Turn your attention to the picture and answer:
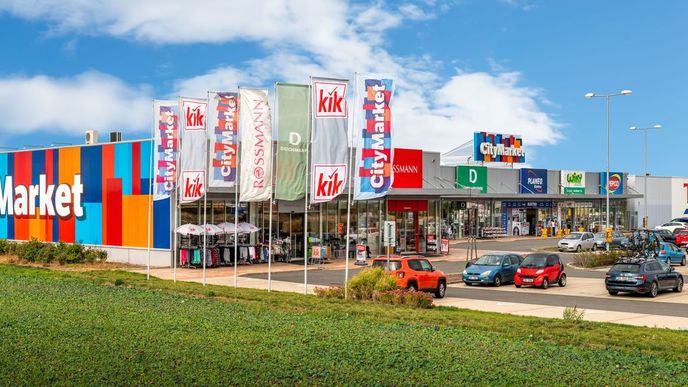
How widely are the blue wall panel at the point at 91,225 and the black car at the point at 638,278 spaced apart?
2704 cm

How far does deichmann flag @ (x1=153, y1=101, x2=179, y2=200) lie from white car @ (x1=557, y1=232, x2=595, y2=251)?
31866mm

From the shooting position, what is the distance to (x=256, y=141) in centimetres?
2534

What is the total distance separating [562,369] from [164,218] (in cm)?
2833

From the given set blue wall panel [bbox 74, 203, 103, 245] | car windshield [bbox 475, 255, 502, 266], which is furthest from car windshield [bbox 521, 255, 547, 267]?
blue wall panel [bbox 74, 203, 103, 245]

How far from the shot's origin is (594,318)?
20219 mm

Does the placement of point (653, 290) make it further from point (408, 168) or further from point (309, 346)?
point (408, 168)

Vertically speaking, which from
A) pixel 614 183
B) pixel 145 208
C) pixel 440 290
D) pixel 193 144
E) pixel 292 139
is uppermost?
pixel 193 144

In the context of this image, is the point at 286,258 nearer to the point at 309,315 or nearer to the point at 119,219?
the point at 119,219

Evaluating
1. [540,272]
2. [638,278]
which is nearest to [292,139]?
[540,272]

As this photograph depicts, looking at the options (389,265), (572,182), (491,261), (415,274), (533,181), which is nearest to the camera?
(415,274)

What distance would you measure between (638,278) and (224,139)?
Answer: 51.1 feet

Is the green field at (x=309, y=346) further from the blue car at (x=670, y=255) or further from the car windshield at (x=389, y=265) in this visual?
the blue car at (x=670, y=255)

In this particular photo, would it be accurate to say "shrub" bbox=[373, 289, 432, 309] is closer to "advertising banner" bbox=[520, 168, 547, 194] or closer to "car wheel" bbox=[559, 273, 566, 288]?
"car wheel" bbox=[559, 273, 566, 288]

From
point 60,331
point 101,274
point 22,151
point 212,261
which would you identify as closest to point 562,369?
point 60,331
